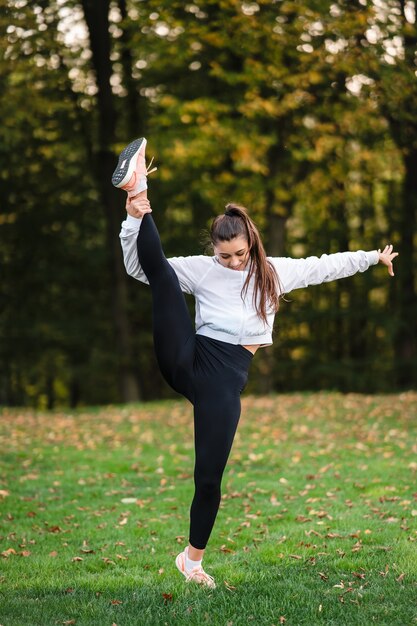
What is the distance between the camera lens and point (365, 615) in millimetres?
4387

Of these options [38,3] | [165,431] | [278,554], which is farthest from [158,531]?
[38,3]

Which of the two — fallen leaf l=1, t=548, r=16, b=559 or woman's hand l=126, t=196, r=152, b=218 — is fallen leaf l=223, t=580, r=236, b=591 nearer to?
fallen leaf l=1, t=548, r=16, b=559

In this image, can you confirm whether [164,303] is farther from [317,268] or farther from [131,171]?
[317,268]

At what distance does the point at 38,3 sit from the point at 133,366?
8467 millimetres

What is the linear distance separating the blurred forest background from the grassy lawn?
4126 millimetres

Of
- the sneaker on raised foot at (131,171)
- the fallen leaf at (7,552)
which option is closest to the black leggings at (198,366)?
the sneaker on raised foot at (131,171)

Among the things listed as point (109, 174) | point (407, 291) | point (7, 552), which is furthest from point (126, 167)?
point (407, 291)

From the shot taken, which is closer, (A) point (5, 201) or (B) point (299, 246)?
(A) point (5, 201)

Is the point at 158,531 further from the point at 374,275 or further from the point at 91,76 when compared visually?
the point at 374,275

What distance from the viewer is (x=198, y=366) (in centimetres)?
465

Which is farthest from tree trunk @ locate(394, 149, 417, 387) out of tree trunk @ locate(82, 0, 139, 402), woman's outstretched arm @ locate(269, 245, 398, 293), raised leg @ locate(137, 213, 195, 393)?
raised leg @ locate(137, 213, 195, 393)

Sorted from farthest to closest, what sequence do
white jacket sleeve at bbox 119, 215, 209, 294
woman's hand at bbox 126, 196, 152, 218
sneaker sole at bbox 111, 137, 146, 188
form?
white jacket sleeve at bbox 119, 215, 209, 294 < woman's hand at bbox 126, 196, 152, 218 < sneaker sole at bbox 111, 137, 146, 188

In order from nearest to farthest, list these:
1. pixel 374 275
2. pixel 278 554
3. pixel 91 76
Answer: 1. pixel 278 554
2. pixel 91 76
3. pixel 374 275

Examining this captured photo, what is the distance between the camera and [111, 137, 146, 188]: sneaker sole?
4324 millimetres
